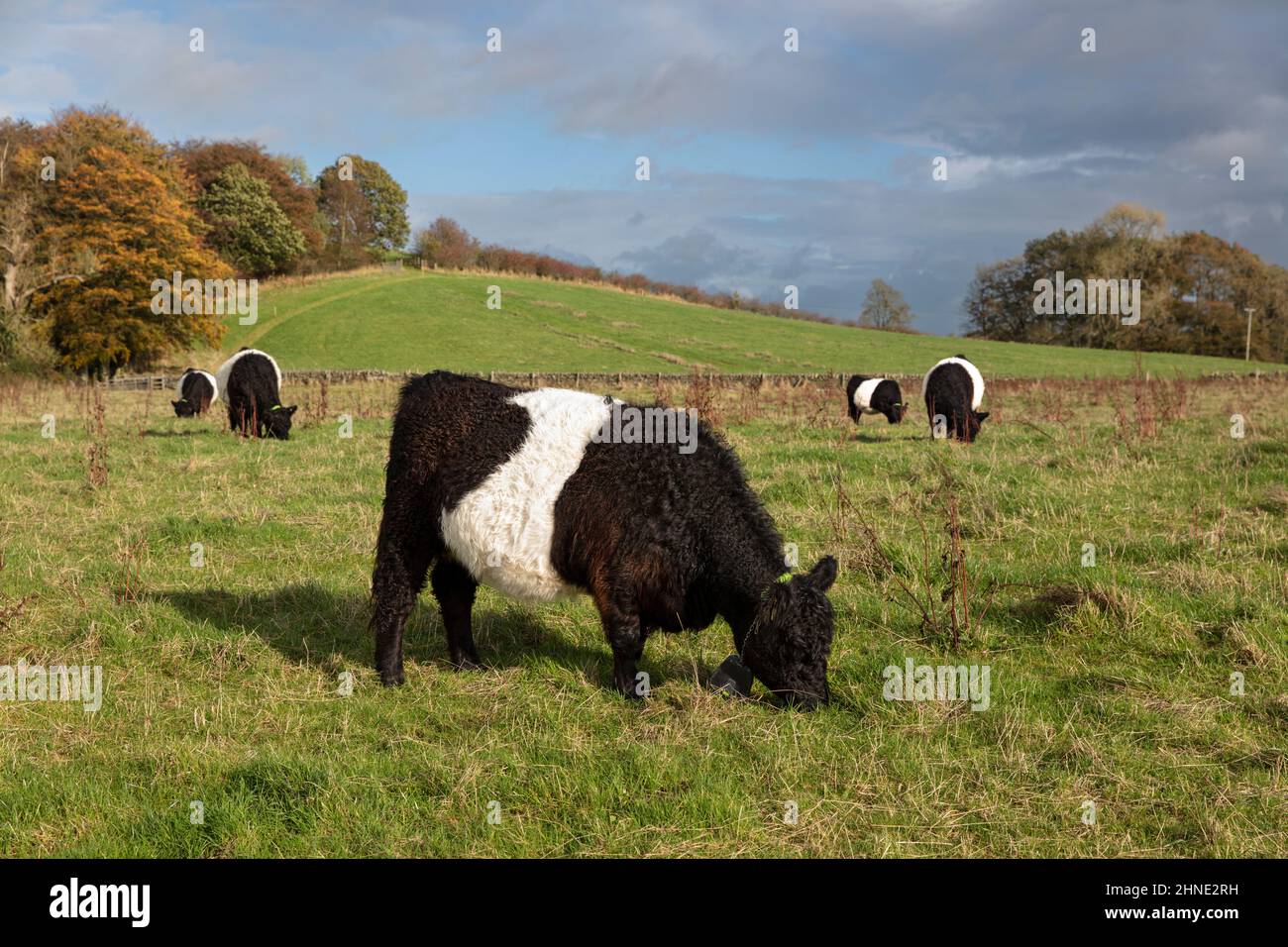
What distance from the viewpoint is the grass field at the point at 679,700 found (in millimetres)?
4195

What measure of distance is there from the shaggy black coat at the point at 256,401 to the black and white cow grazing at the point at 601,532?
1246cm

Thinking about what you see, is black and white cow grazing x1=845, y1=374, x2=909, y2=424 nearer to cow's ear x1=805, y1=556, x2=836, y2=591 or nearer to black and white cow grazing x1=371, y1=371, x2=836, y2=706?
black and white cow grazing x1=371, y1=371, x2=836, y2=706

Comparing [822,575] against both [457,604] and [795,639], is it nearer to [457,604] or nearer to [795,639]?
[795,639]

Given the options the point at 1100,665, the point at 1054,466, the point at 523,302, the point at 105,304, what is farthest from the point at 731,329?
the point at 1100,665

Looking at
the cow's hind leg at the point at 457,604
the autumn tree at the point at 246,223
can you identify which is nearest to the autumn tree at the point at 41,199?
the autumn tree at the point at 246,223

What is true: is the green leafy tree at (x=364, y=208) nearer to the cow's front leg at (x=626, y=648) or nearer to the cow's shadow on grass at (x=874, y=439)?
the cow's shadow on grass at (x=874, y=439)

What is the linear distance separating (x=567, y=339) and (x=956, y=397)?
39.4 metres

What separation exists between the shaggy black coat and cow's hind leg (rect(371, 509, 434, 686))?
40.1 feet

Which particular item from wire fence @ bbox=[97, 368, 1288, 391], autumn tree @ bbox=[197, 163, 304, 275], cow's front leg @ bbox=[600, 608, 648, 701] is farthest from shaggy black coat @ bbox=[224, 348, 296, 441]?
autumn tree @ bbox=[197, 163, 304, 275]

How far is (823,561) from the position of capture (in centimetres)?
549

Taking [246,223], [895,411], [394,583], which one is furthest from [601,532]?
[246,223]

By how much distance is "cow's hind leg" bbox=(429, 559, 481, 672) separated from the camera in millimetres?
6402

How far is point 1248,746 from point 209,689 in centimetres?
609

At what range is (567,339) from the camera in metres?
54.6
